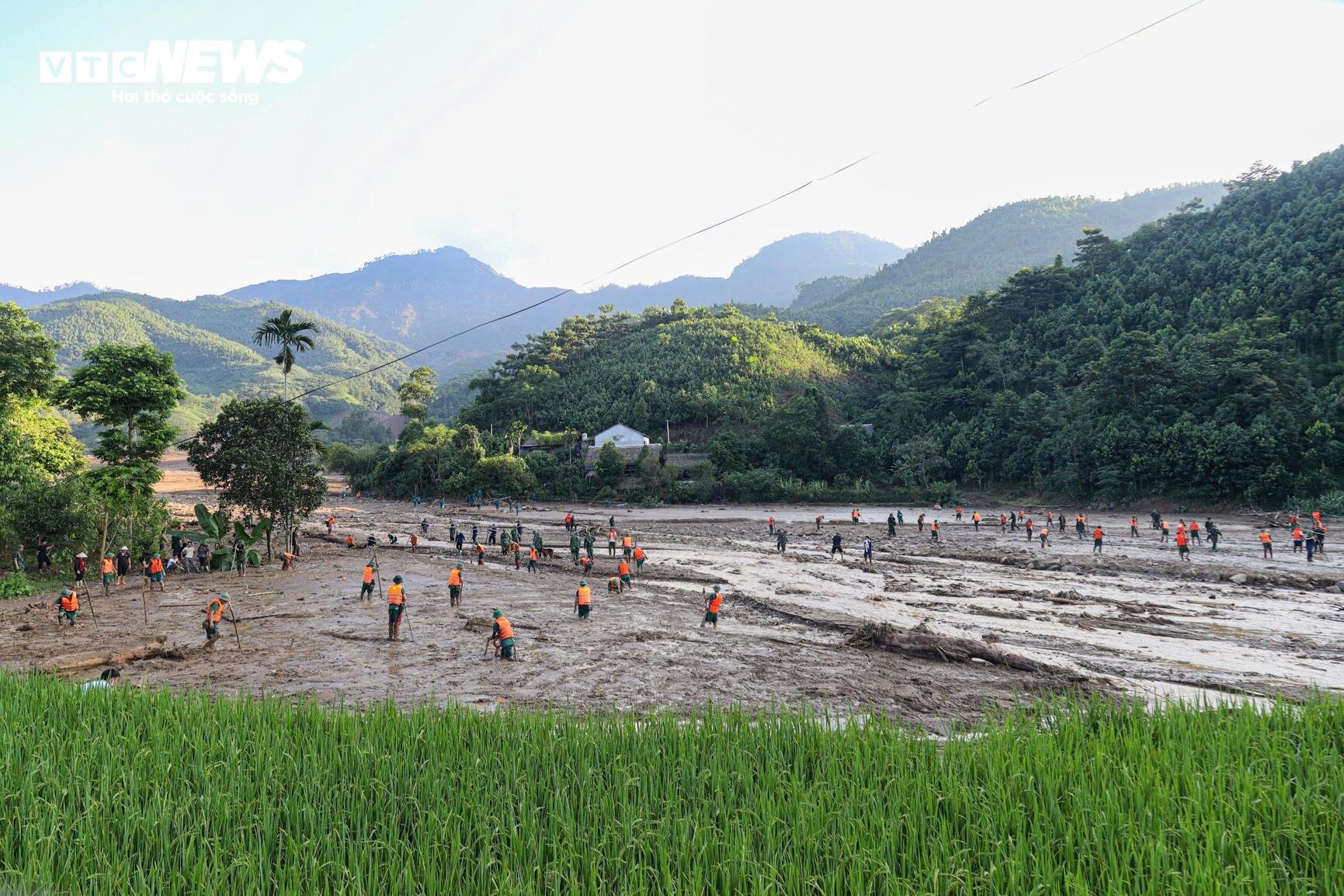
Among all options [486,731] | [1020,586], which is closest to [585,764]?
[486,731]

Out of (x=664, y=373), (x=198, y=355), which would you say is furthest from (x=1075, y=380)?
(x=198, y=355)

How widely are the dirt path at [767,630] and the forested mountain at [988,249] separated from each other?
372ft

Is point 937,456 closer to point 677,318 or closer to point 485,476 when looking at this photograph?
point 485,476

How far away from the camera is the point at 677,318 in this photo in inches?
3772

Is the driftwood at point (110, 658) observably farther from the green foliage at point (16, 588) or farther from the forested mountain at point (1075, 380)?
the forested mountain at point (1075, 380)

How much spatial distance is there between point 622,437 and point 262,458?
4014cm

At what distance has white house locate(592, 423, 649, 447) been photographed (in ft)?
204

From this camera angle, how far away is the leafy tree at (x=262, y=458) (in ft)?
78.3

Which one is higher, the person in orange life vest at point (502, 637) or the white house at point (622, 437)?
the white house at point (622, 437)

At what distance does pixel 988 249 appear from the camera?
161625mm

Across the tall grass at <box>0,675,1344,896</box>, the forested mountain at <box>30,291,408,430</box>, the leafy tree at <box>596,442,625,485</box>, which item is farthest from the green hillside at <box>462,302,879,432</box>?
the forested mountain at <box>30,291,408,430</box>

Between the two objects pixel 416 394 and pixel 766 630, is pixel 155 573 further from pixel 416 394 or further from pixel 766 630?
pixel 416 394

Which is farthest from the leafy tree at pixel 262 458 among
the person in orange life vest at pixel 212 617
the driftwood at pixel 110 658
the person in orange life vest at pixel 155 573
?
the person in orange life vest at pixel 212 617

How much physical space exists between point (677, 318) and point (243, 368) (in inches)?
4954
